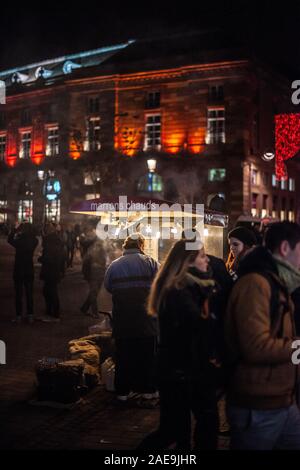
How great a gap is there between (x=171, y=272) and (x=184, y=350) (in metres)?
0.56

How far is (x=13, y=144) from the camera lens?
179 feet

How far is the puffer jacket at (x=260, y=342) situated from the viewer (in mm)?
2979

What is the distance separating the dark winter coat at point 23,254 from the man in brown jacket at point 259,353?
8.29m

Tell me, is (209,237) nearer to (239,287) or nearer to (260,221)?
(260,221)

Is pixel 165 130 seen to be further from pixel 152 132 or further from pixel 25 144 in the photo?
pixel 25 144

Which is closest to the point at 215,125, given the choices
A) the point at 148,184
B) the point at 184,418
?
the point at 148,184

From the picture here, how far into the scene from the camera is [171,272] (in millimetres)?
3877

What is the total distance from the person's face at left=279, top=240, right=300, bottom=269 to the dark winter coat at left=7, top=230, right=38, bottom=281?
8317 mm

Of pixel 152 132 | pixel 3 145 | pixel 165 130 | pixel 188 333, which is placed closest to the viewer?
pixel 188 333

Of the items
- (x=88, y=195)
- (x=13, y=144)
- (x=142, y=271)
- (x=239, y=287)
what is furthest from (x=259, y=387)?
(x=13, y=144)

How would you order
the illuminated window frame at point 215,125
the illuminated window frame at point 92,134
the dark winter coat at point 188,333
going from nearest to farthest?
the dark winter coat at point 188,333 → the illuminated window frame at point 215,125 → the illuminated window frame at point 92,134

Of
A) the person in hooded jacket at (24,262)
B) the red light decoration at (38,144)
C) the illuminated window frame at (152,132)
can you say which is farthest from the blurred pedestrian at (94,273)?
the red light decoration at (38,144)

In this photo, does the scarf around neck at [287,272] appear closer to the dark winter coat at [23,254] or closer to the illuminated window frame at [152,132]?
the dark winter coat at [23,254]
